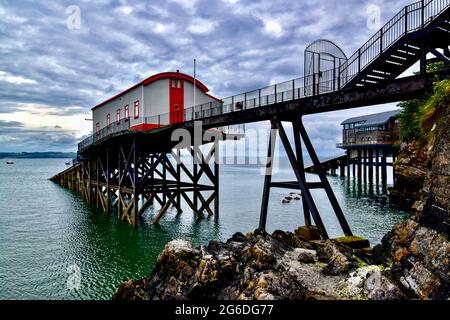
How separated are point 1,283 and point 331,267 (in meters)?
12.6

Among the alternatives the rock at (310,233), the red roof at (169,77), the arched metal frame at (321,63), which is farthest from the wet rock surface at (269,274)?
the red roof at (169,77)

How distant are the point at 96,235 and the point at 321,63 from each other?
16.4m

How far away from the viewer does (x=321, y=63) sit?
11.7 m

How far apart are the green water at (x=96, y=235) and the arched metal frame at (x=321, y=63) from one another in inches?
401

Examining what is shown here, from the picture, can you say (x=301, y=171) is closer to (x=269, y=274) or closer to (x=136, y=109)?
(x=269, y=274)

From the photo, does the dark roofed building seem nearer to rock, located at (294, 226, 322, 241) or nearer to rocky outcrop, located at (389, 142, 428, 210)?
rocky outcrop, located at (389, 142, 428, 210)

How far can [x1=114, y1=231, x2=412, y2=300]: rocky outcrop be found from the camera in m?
6.70

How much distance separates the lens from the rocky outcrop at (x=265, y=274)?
264 inches

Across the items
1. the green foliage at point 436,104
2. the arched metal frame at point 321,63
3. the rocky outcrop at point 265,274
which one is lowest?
the rocky outcrop at point 265,274

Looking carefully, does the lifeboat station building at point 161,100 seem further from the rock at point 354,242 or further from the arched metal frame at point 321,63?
the rock at point 354,242

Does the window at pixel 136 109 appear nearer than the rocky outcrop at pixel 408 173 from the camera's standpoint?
Yes

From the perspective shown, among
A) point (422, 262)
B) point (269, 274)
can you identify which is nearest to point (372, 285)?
point (422, 262)

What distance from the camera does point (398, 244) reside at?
23.1ft
